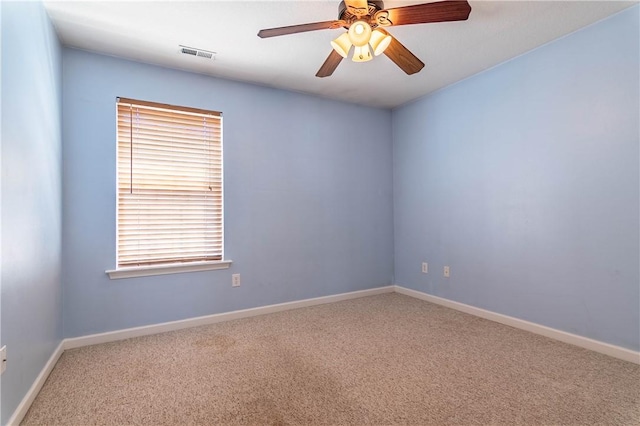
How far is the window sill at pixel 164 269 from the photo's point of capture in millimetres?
2604

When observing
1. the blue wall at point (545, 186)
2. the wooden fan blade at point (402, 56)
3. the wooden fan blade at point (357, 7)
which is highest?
the wooden fan blade at point (357, 7)

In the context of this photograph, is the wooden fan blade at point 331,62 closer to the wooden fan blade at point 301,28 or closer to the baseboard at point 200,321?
the wooden fan blade at point 301,28

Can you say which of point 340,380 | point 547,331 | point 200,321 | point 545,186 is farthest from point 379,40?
point 200,321

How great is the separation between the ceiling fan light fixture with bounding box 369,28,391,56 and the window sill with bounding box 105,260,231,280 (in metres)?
2.28

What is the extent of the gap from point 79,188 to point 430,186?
3.47 metres

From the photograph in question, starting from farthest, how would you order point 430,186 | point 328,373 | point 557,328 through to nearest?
1. point 430,186
2. point 557,328
3. point 328,373

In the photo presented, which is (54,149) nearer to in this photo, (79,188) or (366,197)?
(79,188)

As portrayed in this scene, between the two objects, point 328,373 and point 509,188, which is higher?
point 509,188

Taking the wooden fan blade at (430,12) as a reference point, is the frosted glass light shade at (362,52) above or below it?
below

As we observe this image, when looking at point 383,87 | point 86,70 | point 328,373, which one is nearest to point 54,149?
point 86,70

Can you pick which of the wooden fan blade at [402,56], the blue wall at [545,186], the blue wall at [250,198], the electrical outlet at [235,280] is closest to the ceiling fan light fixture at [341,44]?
the wooden fan blade at [402,56]

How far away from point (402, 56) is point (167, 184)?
88.7 inches

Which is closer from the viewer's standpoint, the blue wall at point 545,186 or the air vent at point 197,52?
the blue wall at point 545,186

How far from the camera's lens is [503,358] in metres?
2.21
